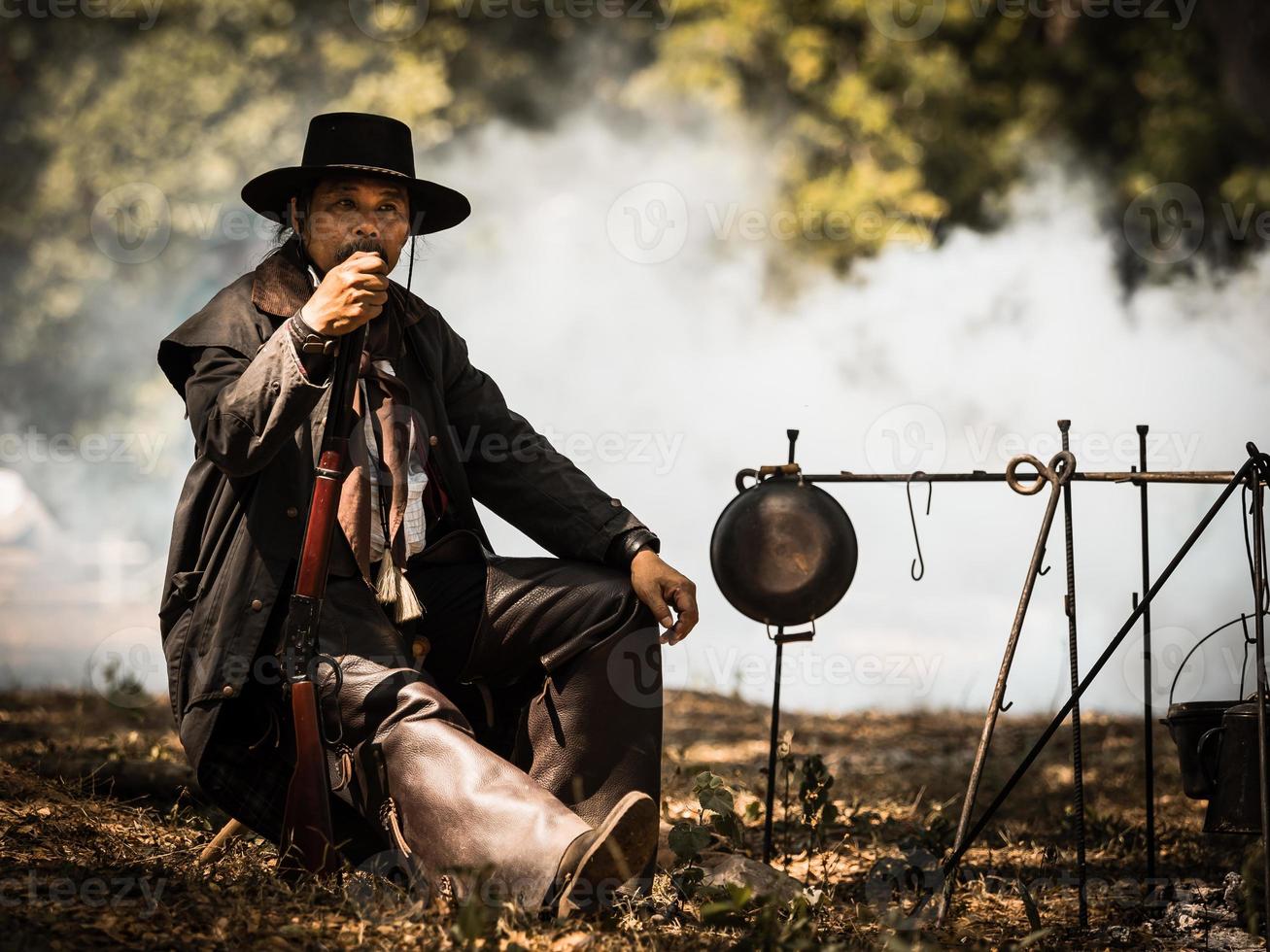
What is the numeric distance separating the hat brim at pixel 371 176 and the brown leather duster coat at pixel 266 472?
18cm

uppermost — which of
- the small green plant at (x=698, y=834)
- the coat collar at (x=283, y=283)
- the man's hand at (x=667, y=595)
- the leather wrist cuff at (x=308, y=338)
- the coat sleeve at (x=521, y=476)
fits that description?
the coat collar at (x=283, y=283)

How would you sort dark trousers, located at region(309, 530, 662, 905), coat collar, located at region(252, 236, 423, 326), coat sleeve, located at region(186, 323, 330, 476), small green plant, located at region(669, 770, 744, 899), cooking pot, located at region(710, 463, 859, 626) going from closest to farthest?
dark trousers, located at region(309, 530, 662, 905)
coat sleeve, located at region(186, 323, 330, 476)
small green plant, located at region(669, 770, 744, 899)
coat collar, located at region(252, 236, 423, 326)
cooking pot, located at region(710, 463, 859, 626)

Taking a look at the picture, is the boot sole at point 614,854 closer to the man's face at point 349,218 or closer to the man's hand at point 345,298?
the man's hand at point 345,298

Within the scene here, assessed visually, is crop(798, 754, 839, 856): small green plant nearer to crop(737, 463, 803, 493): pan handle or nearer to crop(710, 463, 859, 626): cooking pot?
crop(710, 463, 859, 626): cooking pot

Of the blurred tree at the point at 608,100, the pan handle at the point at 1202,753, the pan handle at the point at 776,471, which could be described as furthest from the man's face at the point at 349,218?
the blurred tree at the point at 608,100

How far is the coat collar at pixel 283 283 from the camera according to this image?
3.71m

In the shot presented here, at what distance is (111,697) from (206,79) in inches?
266

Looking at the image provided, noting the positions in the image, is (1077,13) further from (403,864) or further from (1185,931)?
(403,864)

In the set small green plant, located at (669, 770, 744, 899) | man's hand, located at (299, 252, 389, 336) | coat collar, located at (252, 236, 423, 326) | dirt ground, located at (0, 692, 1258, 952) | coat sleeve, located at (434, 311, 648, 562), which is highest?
coat collar, located at (252, 236, 423, 326)

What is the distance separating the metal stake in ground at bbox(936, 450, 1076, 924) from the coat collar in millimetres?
2144

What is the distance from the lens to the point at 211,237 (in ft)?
40.1

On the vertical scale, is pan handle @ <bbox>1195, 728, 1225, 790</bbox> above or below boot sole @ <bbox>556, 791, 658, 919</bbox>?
above

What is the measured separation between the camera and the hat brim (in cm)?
373

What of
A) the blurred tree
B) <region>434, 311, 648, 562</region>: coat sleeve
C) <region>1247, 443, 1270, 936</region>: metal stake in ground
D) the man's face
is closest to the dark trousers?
<region>434, 311, 648, 562</region>: coat sleeve
